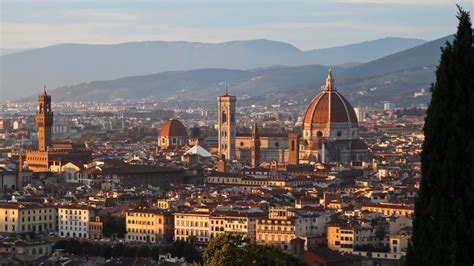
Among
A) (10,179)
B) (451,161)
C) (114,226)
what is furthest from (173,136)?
(451,161)

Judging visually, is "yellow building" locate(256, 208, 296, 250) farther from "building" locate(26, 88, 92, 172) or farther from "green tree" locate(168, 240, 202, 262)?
"building" locate(26, 88, 92, 172)

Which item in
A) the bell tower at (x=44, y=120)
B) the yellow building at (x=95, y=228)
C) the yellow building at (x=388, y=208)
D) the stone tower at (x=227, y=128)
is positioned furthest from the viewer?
the stone tower at (x=227, y=128)

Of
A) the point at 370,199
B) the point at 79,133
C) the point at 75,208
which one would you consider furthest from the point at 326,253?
the point at 79,133

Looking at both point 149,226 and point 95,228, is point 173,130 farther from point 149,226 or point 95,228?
point 149,226

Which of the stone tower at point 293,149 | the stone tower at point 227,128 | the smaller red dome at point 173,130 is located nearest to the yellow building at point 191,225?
the stone tower at point 293,149

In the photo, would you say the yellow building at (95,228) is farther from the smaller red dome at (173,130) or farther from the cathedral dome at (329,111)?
the smaller red dome at (173,130)

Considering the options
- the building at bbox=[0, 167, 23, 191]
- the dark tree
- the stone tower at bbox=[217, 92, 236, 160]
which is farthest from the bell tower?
the dark tree
